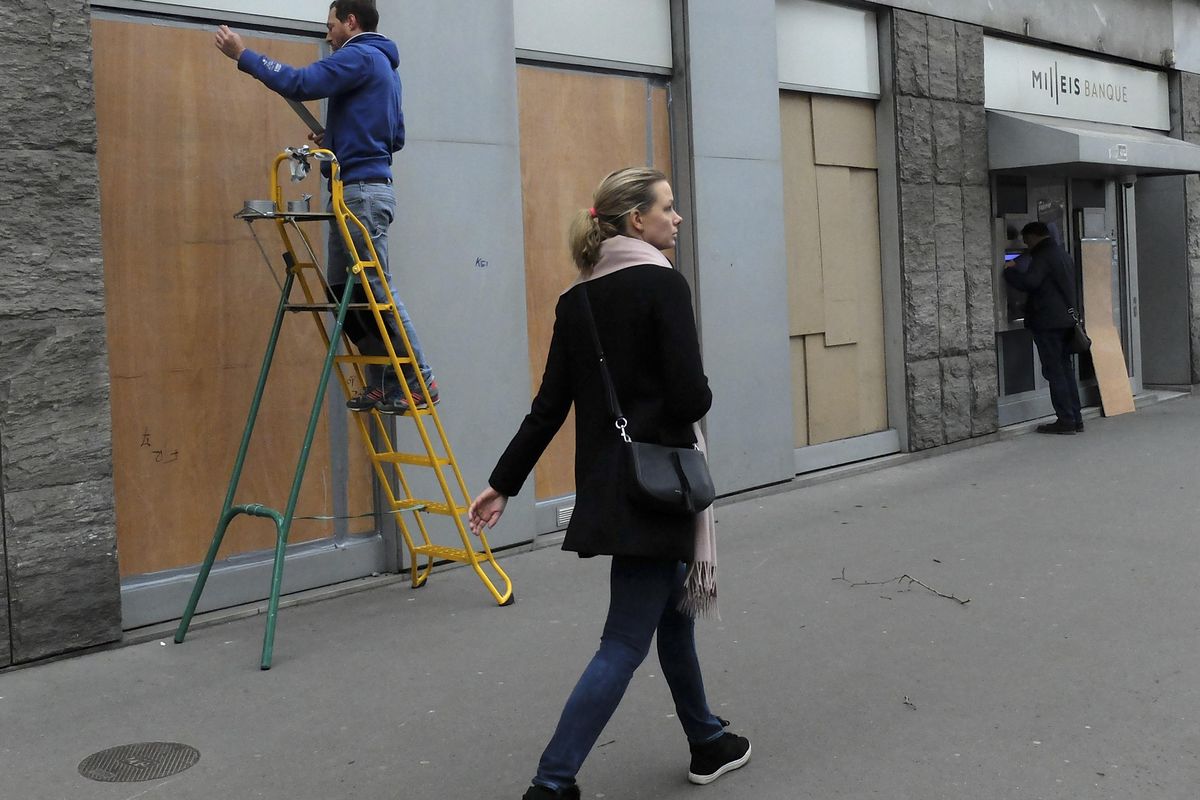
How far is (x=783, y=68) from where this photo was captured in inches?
372

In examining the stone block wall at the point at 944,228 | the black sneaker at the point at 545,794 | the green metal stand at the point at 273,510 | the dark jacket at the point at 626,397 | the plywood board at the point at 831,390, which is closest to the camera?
the black sneaker at the point at 545,794

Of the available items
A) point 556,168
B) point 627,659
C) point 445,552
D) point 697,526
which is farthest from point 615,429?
point 556,168

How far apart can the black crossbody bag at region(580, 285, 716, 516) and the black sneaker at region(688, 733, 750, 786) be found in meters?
0.77

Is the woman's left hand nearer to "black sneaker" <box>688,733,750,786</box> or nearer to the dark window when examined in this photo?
"black sneaker" <box>688,733,750,786</box>

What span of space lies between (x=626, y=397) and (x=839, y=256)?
22.2 feet

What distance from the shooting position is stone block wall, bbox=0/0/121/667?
5133 mm

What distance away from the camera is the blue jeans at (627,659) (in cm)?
343

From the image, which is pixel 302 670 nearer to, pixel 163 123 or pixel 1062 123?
pixel 163 123

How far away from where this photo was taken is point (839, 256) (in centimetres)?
1005

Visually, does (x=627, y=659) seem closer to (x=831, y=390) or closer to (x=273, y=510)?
(x=273, y=510)

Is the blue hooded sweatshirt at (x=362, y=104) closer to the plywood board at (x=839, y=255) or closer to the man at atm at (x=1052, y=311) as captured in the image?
the plywood board at (x=839, y=255)

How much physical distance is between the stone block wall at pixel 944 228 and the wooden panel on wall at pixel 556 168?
3143 mm

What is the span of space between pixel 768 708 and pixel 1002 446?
7.07 m

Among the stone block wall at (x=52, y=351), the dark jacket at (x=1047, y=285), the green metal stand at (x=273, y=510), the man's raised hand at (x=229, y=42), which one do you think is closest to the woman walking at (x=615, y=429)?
the green metal stand at (x=273, y=510)
